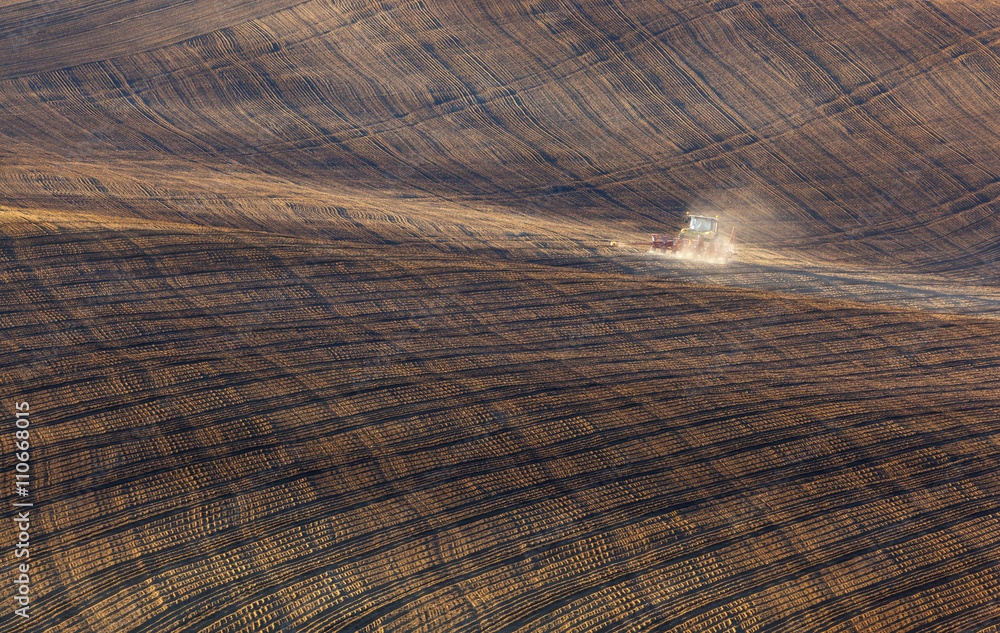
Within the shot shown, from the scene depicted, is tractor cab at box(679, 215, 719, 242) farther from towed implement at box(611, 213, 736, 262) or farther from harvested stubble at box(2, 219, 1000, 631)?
harvested stubble at box(2, 219, 1000, 631)

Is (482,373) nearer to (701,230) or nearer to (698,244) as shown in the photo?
(698,244)

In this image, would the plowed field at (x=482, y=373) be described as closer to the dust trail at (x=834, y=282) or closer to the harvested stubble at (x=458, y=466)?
the harvested stubble at (x=458, y=466)

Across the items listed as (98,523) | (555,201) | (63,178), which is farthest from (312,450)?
(555,201)

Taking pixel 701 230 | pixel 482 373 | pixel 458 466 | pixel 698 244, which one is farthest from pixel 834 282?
pixel 458 466

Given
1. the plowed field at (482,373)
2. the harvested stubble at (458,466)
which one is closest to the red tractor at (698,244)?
the plowed field at (482,373)

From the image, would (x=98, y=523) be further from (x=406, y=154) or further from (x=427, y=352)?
(x=406, y=154)

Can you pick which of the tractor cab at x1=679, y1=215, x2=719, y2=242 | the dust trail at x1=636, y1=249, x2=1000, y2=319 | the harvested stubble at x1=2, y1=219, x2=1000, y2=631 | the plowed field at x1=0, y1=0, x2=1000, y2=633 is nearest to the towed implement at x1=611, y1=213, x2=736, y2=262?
the tractor cab at x1=679, y1=215, x2=719, y2=242
